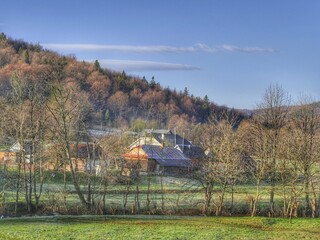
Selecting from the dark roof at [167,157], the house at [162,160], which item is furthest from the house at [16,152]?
the dark roof at [167,157]

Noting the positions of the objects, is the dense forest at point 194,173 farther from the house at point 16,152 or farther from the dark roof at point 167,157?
the dark roof at point 167,157

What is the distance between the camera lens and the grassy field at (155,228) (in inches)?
1040

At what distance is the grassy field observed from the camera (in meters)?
26.4

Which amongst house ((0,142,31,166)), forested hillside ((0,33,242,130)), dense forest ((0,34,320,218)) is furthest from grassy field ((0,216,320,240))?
Result: forested hillside ((0,33,242,130))

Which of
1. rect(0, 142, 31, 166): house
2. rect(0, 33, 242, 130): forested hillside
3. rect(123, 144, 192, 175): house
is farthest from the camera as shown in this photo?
rect(0, 33, 242, 130): forested hillside

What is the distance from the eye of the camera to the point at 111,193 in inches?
1855

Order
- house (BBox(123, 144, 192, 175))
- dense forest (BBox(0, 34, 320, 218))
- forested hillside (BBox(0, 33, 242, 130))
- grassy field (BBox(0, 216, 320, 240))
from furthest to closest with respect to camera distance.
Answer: forested hillside (BBox(0, 33, 242, 130)) < house (BBox(123, 144, 192, 175)) < dense forest (BBox(0, 34, 320, 218)) < grassy field (BBox(0, 216, 320, 240))

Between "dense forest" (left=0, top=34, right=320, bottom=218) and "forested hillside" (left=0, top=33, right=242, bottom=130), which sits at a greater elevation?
"forested hillside" (left=0, top=33, right=242, bottom=130)

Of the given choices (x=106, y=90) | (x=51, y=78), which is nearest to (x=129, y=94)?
(x=106, y=90)

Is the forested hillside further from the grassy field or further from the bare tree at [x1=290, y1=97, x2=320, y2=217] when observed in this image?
the grassy field

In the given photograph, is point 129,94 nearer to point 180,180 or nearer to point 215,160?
point 180,180

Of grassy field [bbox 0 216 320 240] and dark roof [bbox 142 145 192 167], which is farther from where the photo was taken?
dark roof [bbox 142 145 192 167]

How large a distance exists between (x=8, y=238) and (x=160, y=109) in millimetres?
156301

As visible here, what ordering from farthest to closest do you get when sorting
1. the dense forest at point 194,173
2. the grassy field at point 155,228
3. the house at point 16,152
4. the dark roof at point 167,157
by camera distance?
1. the dark roof at point 167,157
2. the house at point 16,152
3. the dense forest at point 194,173
4. the grassy field at point 155,228
